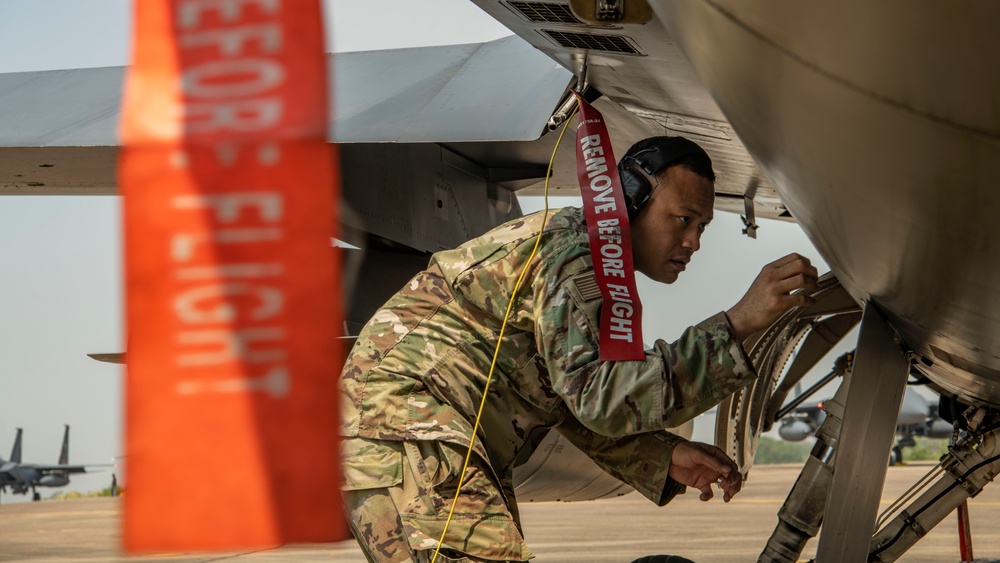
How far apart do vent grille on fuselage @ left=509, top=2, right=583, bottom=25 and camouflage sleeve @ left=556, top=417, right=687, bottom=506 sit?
110 cm

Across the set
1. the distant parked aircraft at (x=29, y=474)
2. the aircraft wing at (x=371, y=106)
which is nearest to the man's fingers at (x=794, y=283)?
the aircraft wing at (x=371, y=106)

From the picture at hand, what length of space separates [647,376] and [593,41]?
90 centimetres

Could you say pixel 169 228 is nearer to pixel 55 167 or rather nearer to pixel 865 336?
pixel 865 336

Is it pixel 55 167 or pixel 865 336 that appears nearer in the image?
pixel 865 336

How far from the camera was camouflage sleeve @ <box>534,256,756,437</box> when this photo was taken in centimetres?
248

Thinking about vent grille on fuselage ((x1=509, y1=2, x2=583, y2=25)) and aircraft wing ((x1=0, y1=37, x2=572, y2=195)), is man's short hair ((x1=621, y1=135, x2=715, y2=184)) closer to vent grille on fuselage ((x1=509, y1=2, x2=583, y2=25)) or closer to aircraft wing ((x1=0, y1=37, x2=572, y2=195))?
vent grille on fuselage ((x1=509, y1=2, x2=583, y2=25))

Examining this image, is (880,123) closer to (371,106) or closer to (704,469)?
(704,469)

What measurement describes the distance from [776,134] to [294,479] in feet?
3.51

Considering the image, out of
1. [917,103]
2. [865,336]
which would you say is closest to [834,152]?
[917,103]

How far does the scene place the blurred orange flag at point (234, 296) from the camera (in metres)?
0.94

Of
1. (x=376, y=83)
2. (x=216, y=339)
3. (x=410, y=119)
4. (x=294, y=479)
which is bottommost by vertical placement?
(x=294, y=479)

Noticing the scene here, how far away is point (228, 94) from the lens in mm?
969

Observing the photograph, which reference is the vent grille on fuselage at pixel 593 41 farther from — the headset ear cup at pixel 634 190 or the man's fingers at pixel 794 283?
the man's fingers at pixel 794 283

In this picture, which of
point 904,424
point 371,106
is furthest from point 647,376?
point 904,424
